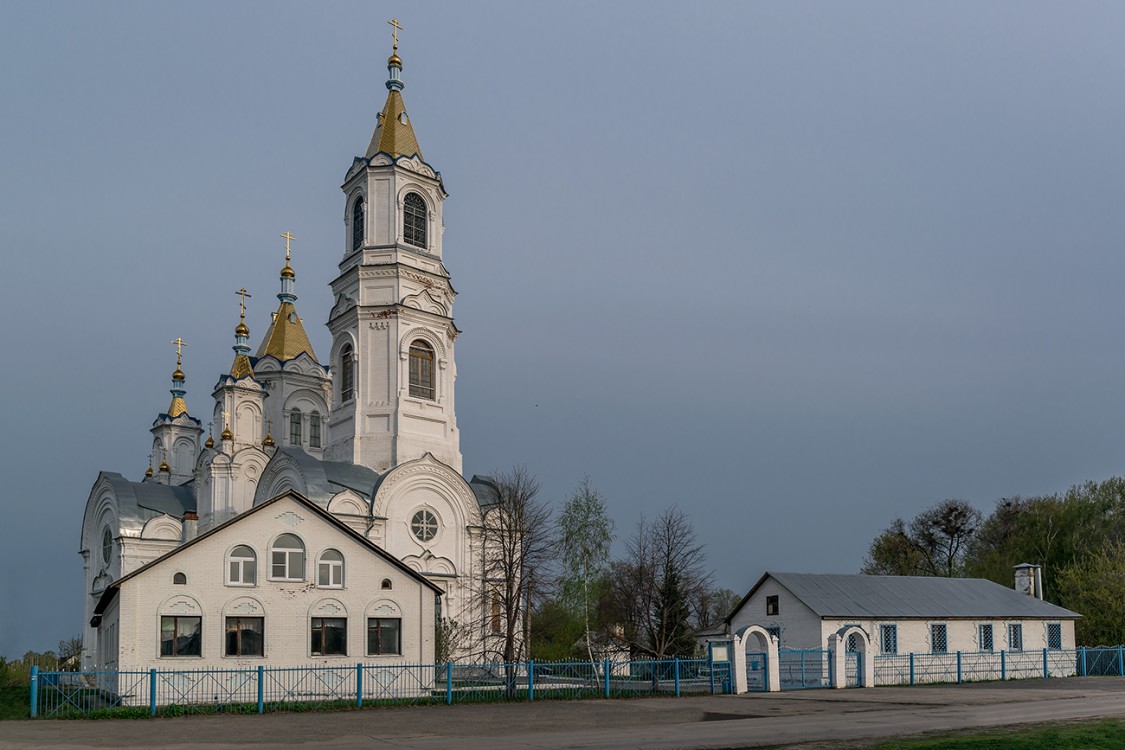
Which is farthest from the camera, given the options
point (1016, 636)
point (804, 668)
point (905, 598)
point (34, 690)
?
point (1016, 636)

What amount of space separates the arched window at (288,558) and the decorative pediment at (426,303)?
57.3 ft

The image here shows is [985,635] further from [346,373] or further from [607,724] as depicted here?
[346,373]

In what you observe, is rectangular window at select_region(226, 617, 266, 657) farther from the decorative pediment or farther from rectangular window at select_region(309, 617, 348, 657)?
the decorative pediment

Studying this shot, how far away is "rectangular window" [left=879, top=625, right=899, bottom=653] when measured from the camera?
34.6m

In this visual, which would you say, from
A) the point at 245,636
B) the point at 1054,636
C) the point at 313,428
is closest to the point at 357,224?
the point at 313,428

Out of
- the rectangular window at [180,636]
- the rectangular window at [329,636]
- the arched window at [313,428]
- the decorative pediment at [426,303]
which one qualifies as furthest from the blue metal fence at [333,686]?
the arched window at [313,428]

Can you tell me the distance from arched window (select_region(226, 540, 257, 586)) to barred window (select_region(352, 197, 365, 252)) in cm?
2113

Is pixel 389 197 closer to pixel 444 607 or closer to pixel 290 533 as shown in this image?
pixel 444 607

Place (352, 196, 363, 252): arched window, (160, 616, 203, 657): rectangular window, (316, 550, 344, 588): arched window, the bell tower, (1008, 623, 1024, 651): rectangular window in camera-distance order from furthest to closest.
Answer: (352, 196, 363, 252): arched window
the bell tower
(1008, 623, 1024, 651): rectangular window
(316, 550, 344, 588): arched window
(160, 616, 203, 657): rectangular window

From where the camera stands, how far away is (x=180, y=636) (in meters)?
26.3

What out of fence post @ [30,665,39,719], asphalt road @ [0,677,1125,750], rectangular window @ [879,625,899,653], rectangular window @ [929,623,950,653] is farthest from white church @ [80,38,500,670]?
rectangular window @ [929,623,950,653]

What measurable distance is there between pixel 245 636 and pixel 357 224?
23.7 metres

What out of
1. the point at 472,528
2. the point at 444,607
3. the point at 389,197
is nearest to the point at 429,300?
the point at 389,197

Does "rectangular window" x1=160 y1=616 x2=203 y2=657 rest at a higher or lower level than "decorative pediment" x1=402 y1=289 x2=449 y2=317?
lower
